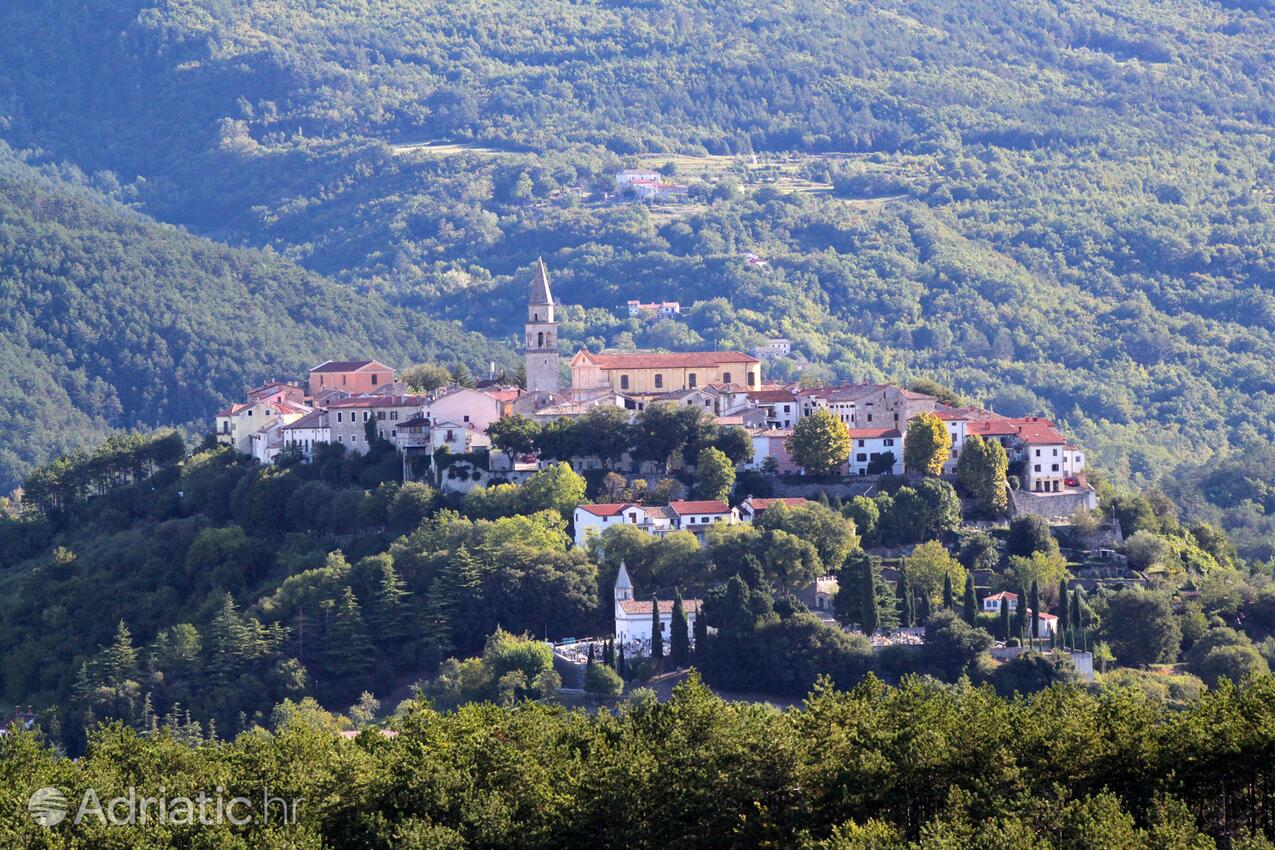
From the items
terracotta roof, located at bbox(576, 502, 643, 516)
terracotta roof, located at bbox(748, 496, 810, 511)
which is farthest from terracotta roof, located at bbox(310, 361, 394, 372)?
terracotta roof, located at bbox(748, 496, 810, 511)

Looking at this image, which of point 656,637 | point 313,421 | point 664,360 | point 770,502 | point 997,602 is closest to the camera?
point 656,637

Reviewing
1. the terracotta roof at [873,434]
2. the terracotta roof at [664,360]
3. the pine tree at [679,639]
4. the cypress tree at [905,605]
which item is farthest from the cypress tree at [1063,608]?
the terracotta roof at [664,360]

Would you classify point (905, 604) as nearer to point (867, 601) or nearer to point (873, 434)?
point (867, 601)

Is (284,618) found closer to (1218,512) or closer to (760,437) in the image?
(760,437)

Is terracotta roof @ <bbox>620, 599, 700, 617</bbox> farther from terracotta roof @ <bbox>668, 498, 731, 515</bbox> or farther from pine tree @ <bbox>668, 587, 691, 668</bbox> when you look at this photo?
terracotta roof @ <bbox>668, 498, 731, 515</bbox>

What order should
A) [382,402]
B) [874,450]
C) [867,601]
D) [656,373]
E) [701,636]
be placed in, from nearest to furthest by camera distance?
[701,636] → [867,601] → [874,450] → [382,402] → [656,373]

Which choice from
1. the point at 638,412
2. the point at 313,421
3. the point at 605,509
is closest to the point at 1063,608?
the point at 605,509

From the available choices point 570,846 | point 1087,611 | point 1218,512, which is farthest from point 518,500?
point 1218,512
